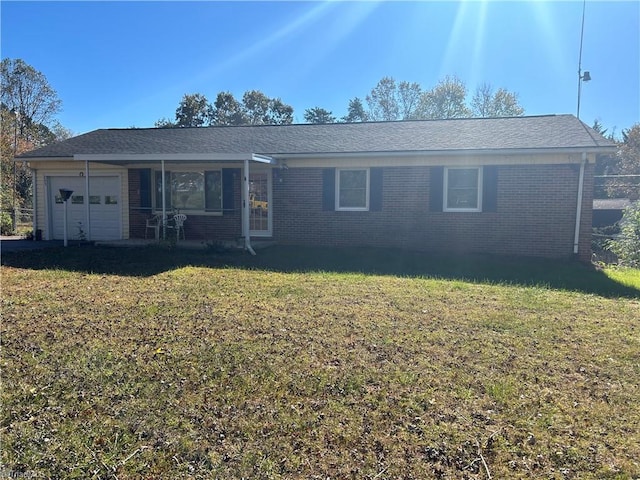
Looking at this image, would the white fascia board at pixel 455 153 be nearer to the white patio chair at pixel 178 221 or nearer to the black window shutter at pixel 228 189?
the black window shutter at pixel 228 189

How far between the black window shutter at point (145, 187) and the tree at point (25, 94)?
72.2 feet

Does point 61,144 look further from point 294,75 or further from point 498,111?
point 498,111

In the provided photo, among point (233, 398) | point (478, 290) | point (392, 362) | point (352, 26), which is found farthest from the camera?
point (352, 26)

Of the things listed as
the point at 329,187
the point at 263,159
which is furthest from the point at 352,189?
the point at 263,159

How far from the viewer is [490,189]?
36.9ft

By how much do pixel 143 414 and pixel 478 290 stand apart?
18.4 feet

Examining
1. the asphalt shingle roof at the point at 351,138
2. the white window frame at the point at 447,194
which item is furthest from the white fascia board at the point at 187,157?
the white window frame at the point at 447,194

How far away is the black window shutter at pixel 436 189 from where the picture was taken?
1155cm

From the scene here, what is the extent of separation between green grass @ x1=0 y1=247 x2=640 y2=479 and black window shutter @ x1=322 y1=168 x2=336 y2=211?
17.8ft

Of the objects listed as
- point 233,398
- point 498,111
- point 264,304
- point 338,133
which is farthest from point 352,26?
point 498,111

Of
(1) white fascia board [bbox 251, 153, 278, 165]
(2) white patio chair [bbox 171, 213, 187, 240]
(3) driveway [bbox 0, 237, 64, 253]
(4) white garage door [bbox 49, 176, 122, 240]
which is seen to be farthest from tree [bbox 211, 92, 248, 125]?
(1) white fascia board [bbox 251, 153, 278, 165]

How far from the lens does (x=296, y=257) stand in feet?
35.2

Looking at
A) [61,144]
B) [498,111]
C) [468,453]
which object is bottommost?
[468,453]

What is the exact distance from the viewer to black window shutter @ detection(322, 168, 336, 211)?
12297mm
